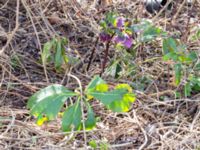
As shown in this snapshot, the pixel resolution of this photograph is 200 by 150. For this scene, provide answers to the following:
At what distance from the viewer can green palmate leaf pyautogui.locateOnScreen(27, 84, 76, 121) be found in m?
1.51

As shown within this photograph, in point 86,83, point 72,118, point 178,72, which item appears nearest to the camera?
point 72,118

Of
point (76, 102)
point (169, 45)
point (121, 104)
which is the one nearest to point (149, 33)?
point (169, 45)

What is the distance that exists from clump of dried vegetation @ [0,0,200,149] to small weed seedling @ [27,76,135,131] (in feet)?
0.42

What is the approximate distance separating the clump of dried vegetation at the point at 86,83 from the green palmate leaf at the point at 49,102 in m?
0.16

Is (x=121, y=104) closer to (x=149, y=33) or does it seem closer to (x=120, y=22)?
(x=120, y=22)

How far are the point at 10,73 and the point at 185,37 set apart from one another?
92 cm

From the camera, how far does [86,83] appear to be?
2.10 m

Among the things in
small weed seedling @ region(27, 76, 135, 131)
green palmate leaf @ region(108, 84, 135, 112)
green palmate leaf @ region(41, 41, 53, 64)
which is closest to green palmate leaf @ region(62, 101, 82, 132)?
small weed seedling @ region(27, 76, 135, 131)

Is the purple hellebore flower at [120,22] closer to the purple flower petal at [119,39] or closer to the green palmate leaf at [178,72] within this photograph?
the purple flower petal at [119,39]

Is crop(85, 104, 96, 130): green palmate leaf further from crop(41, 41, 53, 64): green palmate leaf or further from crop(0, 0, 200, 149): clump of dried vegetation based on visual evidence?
crop(41, 41, 53, 64): green palmate leaf

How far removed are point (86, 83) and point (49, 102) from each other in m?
0.58

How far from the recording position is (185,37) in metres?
2.45

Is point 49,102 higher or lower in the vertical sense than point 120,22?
lower

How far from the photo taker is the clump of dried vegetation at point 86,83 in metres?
1.74
